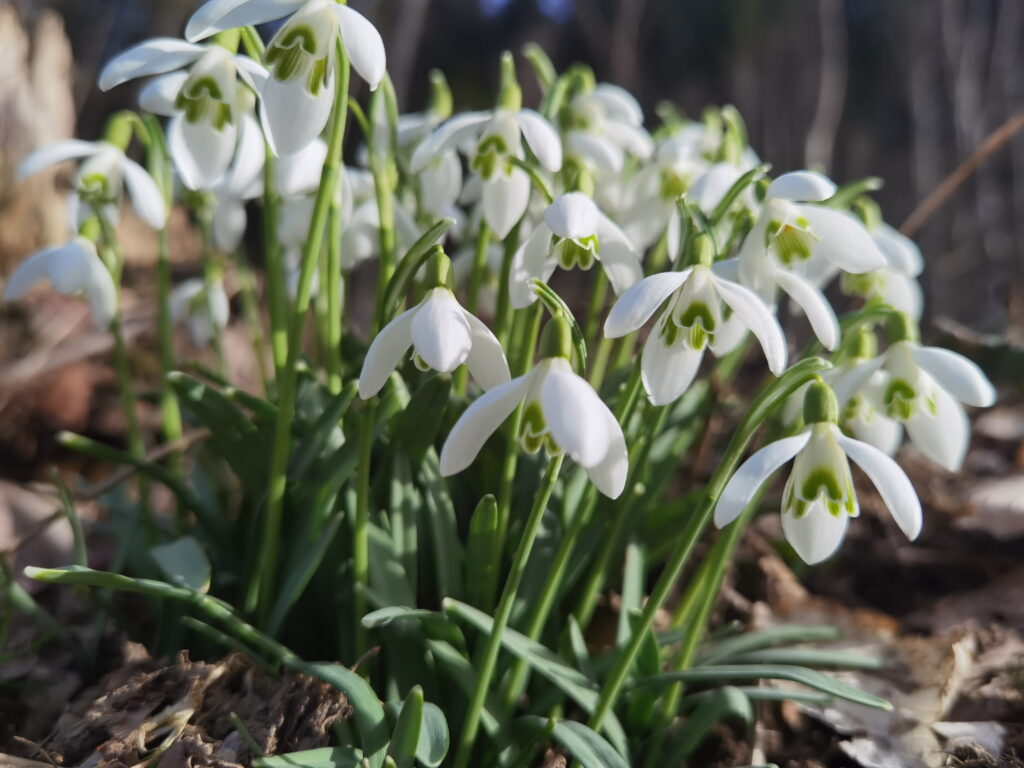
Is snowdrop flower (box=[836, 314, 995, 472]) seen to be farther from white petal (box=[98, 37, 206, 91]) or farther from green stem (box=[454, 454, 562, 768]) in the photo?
Result: white petal (box=[98, 37, 206, 91])

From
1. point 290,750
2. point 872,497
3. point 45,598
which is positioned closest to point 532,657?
point 290,750

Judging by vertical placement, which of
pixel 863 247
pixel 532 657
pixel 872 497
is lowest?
pixel 872 497

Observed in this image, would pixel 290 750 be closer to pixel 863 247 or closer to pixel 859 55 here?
pixel 863 247

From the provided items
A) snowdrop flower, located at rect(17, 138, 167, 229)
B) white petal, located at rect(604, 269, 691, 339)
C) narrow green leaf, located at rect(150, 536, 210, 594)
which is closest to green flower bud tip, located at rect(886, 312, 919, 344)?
white petal, located at rect(604, 269, 691, 339)

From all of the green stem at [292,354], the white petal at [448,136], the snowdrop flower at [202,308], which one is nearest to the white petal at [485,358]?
the green stem at [292,354]

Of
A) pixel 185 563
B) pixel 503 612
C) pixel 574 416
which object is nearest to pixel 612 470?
pixel 574 416

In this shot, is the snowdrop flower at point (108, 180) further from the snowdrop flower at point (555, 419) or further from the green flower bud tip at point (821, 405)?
the green flower bud tip at point (821, 405)

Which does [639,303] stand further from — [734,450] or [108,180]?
[108,180]
